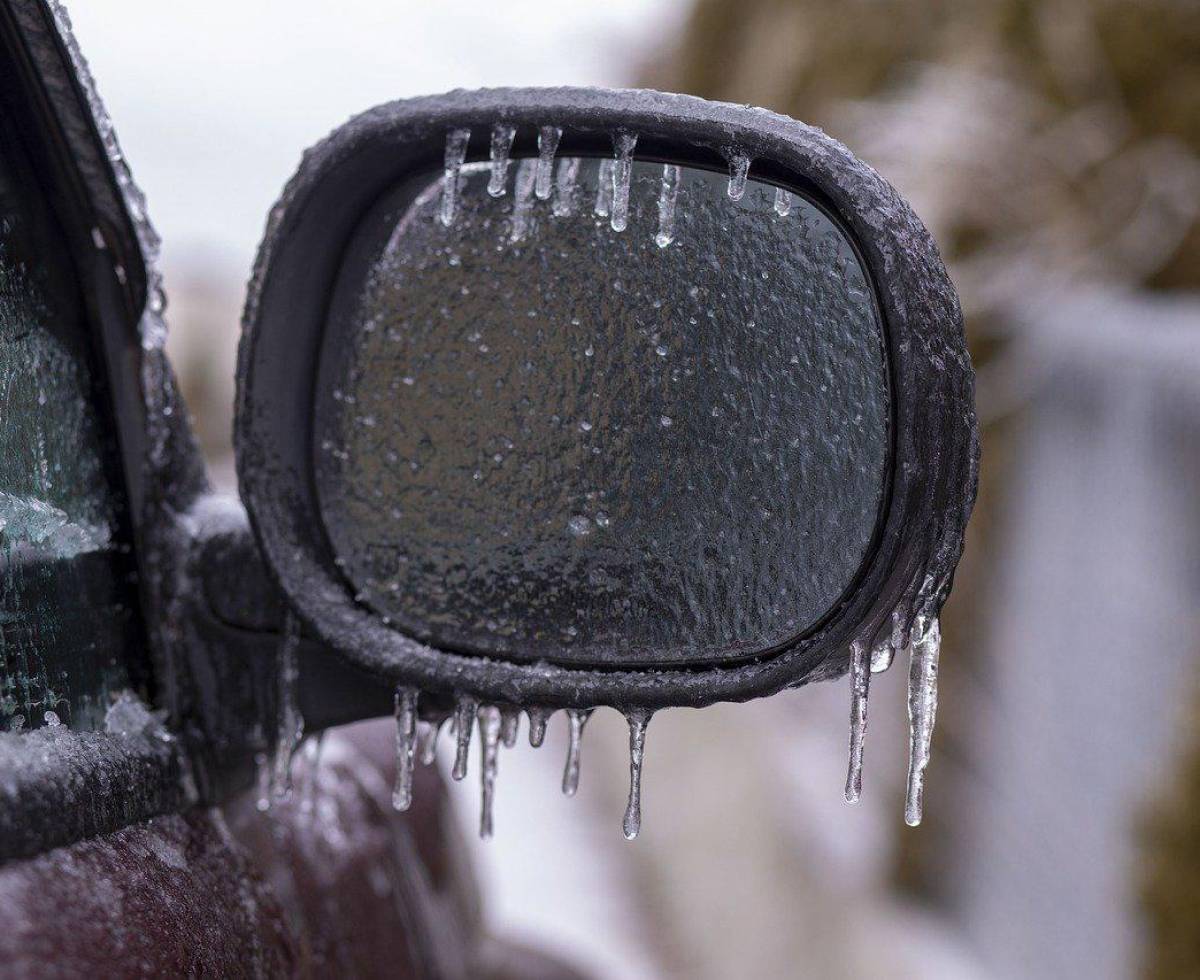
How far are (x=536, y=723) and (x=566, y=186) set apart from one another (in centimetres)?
36

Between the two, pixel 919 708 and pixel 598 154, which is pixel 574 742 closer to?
pixel 919 708

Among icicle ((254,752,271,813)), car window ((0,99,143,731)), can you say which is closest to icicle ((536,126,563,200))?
car window ((0,99,143,731))

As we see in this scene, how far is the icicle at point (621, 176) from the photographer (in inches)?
32.2

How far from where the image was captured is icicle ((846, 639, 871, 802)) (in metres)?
0.84

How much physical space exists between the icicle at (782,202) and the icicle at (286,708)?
1.45 ft

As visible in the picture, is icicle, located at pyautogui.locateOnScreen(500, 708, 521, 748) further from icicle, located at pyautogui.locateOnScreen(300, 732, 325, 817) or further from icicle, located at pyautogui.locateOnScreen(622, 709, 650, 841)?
icicle, located at pyautogui.locateOnScreen(300, 732, 325, 817)

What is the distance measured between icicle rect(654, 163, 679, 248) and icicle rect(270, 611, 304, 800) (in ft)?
1.24

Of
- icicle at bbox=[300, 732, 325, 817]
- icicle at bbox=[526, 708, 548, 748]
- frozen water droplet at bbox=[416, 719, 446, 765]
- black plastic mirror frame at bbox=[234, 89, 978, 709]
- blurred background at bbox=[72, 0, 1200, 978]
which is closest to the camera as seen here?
black plastic mirror frame at bbox=[234, 89, 978, 709]

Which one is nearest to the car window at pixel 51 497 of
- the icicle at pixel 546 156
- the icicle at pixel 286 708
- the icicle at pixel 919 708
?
the icicle at pixel 286 708

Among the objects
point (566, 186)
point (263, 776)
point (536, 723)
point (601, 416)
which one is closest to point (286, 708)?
point (263, 776)

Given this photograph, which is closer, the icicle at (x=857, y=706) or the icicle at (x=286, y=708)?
the icicle at (x=857, y=706)

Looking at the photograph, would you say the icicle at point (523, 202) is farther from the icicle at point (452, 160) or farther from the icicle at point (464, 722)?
the icicle at point (464, 722)

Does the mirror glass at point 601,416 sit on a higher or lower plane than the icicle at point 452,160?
Result: lower

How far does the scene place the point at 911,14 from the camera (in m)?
4.79
